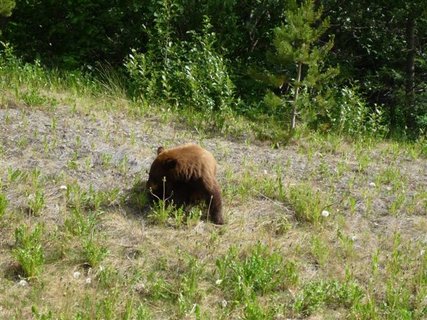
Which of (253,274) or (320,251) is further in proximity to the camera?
(320,251)

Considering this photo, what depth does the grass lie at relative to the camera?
509 centimetres

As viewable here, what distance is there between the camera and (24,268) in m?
5.18

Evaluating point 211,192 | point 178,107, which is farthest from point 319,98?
point 211,192

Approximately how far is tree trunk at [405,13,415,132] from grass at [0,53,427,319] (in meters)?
3.24

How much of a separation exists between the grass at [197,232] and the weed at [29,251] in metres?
0.01

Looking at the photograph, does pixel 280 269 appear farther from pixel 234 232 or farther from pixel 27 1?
pixel 27 1

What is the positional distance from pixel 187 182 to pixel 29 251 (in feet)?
5.39

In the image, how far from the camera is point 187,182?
20.2 feet

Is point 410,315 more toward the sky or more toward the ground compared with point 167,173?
more toward the ground

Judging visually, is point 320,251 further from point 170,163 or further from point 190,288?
point 170,163

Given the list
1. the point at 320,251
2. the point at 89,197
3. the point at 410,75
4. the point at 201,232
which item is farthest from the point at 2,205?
the point at 410,75

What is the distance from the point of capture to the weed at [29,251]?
16.9ft

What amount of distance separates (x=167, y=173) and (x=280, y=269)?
1.48 meters

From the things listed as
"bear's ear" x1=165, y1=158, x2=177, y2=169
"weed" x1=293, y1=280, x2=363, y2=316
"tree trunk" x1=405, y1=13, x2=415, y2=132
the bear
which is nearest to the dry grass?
"weed" x1=293, y1=280, x2=363, y2=316
